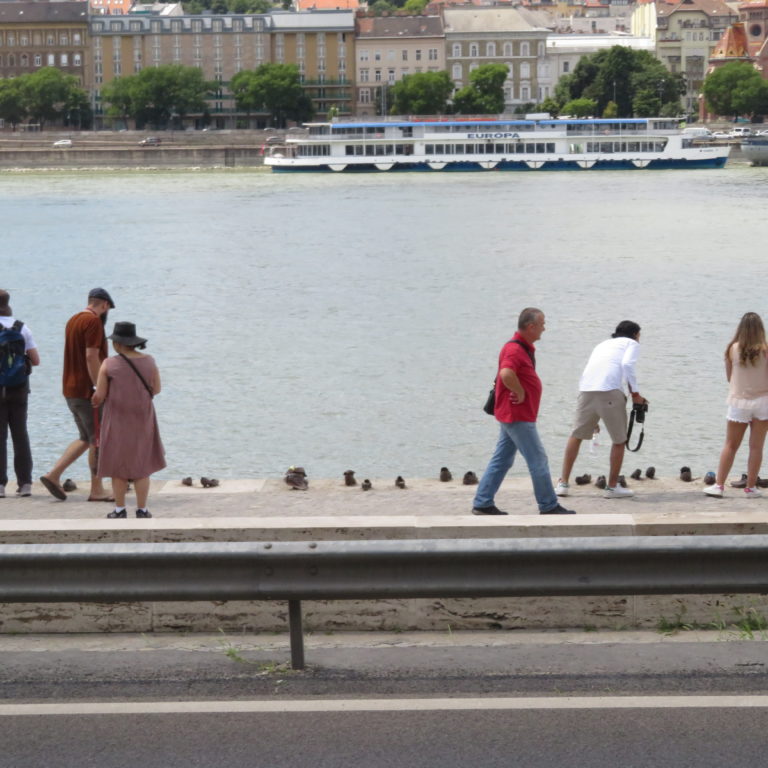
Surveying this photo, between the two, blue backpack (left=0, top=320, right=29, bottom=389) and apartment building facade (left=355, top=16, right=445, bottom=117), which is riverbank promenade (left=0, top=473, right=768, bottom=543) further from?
apartment building facade (left=355, top=16, right=445, bottom=117)

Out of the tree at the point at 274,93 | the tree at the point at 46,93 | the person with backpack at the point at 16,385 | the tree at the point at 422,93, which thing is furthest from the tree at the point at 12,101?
the person with backpack at the point at 16,385

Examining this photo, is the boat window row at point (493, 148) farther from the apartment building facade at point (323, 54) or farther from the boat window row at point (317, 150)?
the apartment building facade at point (323, 54)

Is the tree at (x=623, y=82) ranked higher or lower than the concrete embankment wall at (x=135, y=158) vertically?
higher

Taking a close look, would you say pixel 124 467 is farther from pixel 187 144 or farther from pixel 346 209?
pixel 187 144

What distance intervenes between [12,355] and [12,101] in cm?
12630

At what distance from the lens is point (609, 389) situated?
895cm

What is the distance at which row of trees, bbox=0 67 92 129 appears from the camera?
128500 mm

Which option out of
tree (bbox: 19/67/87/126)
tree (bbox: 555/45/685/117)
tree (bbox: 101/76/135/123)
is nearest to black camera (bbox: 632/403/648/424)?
tree (bbox: 555/45/685/117)

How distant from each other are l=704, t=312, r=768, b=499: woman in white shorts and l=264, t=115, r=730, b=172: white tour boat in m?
84.7

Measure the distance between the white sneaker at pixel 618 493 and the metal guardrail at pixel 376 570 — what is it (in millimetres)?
3125

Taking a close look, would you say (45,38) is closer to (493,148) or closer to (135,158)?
(135,158)

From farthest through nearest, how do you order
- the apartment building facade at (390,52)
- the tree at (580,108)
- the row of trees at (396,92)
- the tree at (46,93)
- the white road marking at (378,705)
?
the apartment building facade at (390,52) → the tree at (46,93) → the row of trees at (396,92) → the tree at (580,108) → the white road marking at (378,705)

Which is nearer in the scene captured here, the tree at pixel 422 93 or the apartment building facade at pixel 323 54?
the tree at pixel 422 93

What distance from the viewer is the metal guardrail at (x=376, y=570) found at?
205 inches
